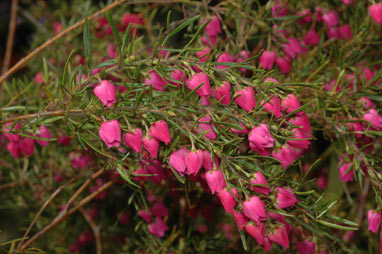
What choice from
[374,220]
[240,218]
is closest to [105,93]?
[240,218]

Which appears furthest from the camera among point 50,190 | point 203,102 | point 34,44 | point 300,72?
point 34,44

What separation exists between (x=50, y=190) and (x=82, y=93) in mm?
506

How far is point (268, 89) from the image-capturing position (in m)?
0.67

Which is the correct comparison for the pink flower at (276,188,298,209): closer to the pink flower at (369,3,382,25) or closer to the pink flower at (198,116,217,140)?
the pink flower at (198,116,217,140)

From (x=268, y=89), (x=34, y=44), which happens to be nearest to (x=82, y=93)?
(x=268, y=89)

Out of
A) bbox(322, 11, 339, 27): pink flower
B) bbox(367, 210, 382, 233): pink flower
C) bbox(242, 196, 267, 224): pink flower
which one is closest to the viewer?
bbox(242, 196, 267, 224): pink flower

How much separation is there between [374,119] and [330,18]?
344 millimetres

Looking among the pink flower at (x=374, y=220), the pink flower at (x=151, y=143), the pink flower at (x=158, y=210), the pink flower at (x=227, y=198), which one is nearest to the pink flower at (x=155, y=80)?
the pink flower at (x=151, y=143)

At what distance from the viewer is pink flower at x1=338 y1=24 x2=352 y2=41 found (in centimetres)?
101

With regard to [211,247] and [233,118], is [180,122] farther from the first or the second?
[211,247]

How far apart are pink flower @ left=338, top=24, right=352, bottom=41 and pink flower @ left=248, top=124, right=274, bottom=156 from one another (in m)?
0.50

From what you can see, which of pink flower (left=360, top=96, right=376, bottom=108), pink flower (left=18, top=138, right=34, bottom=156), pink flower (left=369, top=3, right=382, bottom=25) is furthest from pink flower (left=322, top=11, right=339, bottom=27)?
pink flower (left=18, top=138, right=34, bottom=156)

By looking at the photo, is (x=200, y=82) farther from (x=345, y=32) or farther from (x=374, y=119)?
(x=345, y=32)

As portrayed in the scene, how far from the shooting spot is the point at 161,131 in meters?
0.64
